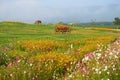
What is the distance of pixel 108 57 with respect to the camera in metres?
12.2

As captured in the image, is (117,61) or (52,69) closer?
(117,61)

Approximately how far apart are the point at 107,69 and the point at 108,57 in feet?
5.04

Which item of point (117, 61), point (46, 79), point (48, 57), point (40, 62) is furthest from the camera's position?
point (48, 57)

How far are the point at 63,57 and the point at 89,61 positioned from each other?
91.9 inches

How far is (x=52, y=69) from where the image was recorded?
43.3ft

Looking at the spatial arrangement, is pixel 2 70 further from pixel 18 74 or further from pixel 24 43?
pixel 24 43

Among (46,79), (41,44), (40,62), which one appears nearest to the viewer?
(46,79)

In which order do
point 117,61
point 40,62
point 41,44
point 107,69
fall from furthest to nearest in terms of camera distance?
1. point 41,44
2. point 40,62
3. point 117,61
4. point 107,69

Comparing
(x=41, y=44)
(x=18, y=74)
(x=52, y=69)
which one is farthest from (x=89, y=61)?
(x=41, y=44)

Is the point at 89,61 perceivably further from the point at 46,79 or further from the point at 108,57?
the point at 46,79

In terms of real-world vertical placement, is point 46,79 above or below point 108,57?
below

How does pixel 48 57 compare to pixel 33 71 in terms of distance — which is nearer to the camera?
pixel 33 71

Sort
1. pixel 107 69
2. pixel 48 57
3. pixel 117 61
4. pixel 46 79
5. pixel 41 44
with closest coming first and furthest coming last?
pixel 107 69
pixel 117 61
pixel 46 79
pixel 48 57
pixel 41 44

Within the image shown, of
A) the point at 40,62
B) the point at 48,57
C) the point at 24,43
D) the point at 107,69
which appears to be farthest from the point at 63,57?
the point at 24,43
